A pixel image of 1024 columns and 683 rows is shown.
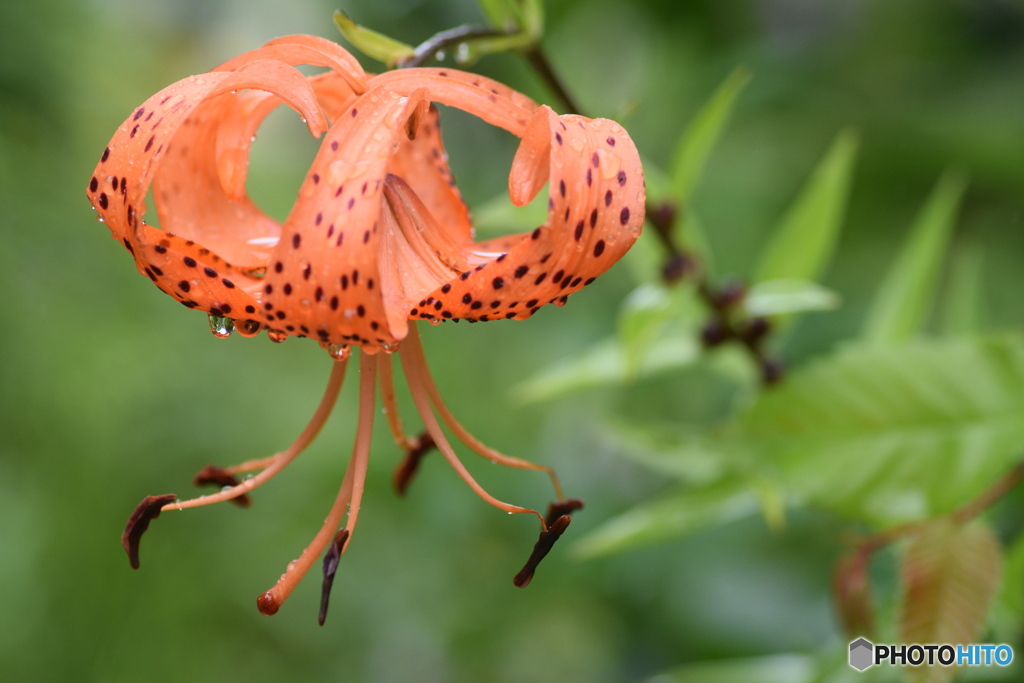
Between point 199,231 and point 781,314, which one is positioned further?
point 781,314

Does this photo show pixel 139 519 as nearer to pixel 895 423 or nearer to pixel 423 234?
pixel 423 234

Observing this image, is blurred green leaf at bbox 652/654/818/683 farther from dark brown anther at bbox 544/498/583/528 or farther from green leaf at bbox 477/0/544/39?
green leaf at bbox 477/0/544/39

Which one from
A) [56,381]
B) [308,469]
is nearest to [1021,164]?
[308,469]

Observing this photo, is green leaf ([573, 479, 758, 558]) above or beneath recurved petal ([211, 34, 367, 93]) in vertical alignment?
beneath

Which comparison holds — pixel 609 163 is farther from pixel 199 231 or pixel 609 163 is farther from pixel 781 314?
pixel 781 314

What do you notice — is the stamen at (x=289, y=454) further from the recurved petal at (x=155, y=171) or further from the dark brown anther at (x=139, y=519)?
the recurved petal at (x=155, y=171)

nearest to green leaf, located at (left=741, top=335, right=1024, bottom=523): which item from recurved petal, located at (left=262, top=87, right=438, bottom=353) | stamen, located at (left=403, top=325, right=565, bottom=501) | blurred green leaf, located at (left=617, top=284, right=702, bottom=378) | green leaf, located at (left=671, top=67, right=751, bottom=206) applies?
blurred green leaf, located at (left=617, top=284, right=702, bottom=378)
